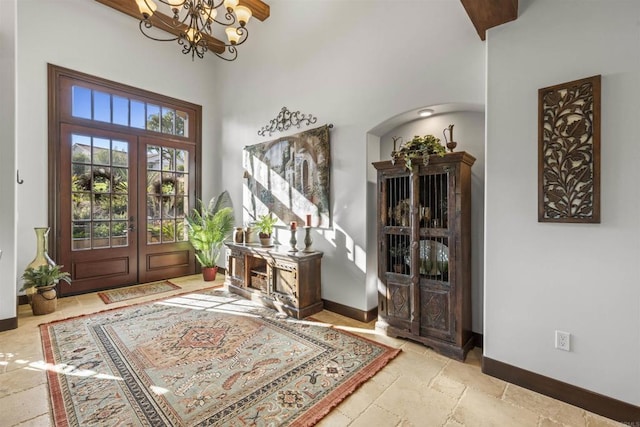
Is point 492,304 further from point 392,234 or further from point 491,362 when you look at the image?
point 392,234

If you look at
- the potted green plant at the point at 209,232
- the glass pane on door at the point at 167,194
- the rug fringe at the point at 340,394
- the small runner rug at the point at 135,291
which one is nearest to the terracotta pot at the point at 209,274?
the potted green plant at the point at 209,232

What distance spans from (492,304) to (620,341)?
2.32 ft

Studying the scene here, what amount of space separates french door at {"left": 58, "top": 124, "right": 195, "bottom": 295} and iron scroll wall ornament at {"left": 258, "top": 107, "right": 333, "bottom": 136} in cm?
191

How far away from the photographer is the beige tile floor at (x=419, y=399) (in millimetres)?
1781

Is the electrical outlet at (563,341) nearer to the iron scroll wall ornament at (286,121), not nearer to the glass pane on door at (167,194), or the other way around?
the iron scroll wall ornament at (286,121)

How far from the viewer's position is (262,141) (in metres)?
4.64

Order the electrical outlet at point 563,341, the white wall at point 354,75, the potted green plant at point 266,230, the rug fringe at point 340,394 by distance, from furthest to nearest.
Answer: the potted green plant at point 266,230 < the white wall at point 354,75 < the electrical outlet at point 563,341 < the rug fringe at point 340,394

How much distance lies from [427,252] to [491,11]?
77.3 inches

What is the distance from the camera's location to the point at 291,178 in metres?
4.11

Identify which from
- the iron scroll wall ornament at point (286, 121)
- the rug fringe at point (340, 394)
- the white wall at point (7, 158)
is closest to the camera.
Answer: the rug fringe at point (340, 394)

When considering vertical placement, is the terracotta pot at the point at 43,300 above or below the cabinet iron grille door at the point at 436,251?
below

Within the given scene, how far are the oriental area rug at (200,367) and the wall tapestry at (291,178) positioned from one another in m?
1.42

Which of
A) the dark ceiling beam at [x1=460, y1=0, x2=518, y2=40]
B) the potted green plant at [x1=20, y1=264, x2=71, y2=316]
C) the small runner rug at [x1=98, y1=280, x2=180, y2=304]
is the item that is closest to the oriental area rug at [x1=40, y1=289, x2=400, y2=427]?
the potted green plant at [x1=20, y1=264, x2=71, y2=316]

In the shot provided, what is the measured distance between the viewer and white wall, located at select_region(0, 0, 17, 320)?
303 centimetres
